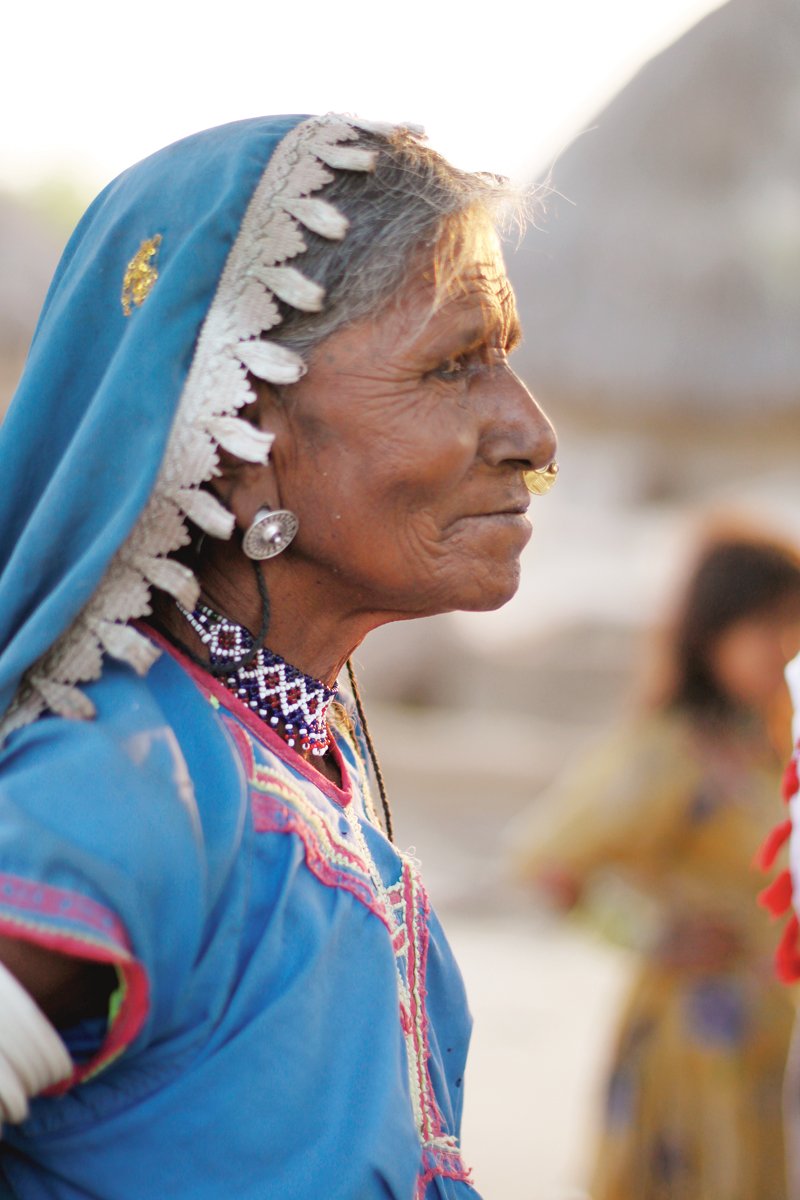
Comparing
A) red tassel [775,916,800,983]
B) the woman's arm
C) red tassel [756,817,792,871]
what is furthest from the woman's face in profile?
red tassel [775,916,800,983]

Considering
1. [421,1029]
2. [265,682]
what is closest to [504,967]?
[421,1029]

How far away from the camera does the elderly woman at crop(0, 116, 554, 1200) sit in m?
1.52

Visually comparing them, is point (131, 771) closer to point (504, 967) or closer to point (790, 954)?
point (790, 954)

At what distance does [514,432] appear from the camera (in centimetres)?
191

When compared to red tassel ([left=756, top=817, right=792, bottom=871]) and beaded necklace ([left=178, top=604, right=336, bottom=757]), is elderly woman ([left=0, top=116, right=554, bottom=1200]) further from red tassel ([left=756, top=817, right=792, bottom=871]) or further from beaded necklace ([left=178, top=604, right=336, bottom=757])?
red tassel ([left=756, top=817, right=792, bottom=871])

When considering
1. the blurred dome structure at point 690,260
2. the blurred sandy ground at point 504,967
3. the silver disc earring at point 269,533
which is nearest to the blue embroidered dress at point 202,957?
the silver disc earring at point 269,533

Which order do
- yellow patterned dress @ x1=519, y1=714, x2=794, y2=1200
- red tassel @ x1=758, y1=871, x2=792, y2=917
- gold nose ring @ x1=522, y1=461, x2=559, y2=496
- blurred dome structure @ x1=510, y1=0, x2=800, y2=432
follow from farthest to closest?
1. blurred dome structure @ x1=510, y1=0, x2=800, y2=432
2. yellow patterned dress @ x1=519, y1=714, x2=794, y2=1200
3. red tassel @ x1=758, y1=871, x2=792, y2=917
4. gold nose ring @ x1=522, y1=461, x2=559, y2=496

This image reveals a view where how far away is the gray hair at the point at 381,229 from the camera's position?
5.91ft

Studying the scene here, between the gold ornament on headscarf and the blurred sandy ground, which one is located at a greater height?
the gold ornament on headscarf

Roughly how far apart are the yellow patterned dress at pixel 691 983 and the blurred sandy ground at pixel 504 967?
0.72 feet

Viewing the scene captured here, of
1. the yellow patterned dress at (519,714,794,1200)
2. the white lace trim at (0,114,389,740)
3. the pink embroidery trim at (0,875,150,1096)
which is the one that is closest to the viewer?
the pink embroidery trim at (0,875,150,1096)

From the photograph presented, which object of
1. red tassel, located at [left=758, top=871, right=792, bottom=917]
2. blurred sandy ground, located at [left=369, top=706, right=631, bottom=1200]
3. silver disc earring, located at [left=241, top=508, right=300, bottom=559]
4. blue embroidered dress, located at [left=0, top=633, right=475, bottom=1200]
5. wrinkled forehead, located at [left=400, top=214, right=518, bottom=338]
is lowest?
blurred sandy ground, located at [left=369, top=706, right=631, bottom=1200]

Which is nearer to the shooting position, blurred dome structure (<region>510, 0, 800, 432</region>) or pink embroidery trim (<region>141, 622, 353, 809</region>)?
pink embroidery trim (<region>141, 622, 353, 809</region>)

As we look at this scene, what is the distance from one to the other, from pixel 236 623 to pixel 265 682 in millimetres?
89
